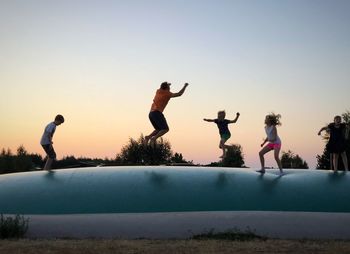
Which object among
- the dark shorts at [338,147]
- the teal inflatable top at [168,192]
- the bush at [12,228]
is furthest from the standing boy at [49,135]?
the dark shorts at [338,147]

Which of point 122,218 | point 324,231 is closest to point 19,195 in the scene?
point 122,218

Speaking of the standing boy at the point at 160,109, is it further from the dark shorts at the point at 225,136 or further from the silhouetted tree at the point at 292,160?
the silhouetted tree at the point at 292,160

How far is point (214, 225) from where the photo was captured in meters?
9.88

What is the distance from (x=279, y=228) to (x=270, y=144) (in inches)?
161

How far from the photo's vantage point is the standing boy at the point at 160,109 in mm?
14438

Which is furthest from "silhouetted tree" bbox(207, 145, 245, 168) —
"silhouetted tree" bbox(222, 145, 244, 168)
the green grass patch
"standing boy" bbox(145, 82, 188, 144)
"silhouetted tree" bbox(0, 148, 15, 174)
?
"silhouetted tree" bbox(0, 148, 15, 174)

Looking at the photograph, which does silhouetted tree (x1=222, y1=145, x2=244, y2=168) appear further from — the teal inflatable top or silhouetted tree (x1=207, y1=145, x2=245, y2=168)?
the teal inflatable top

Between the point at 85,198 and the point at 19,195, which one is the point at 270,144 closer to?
the point at 85,198

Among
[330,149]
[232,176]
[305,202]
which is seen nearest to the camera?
[305,202]

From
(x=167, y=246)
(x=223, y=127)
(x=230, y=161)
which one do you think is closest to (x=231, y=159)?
(x=230, y=161)

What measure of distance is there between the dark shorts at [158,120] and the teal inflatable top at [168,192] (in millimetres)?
1775

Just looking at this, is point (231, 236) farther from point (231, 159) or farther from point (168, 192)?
point (231, 159)

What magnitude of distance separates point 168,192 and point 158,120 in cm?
377

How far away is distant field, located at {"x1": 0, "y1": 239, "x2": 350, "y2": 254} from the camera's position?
8.34 meters
